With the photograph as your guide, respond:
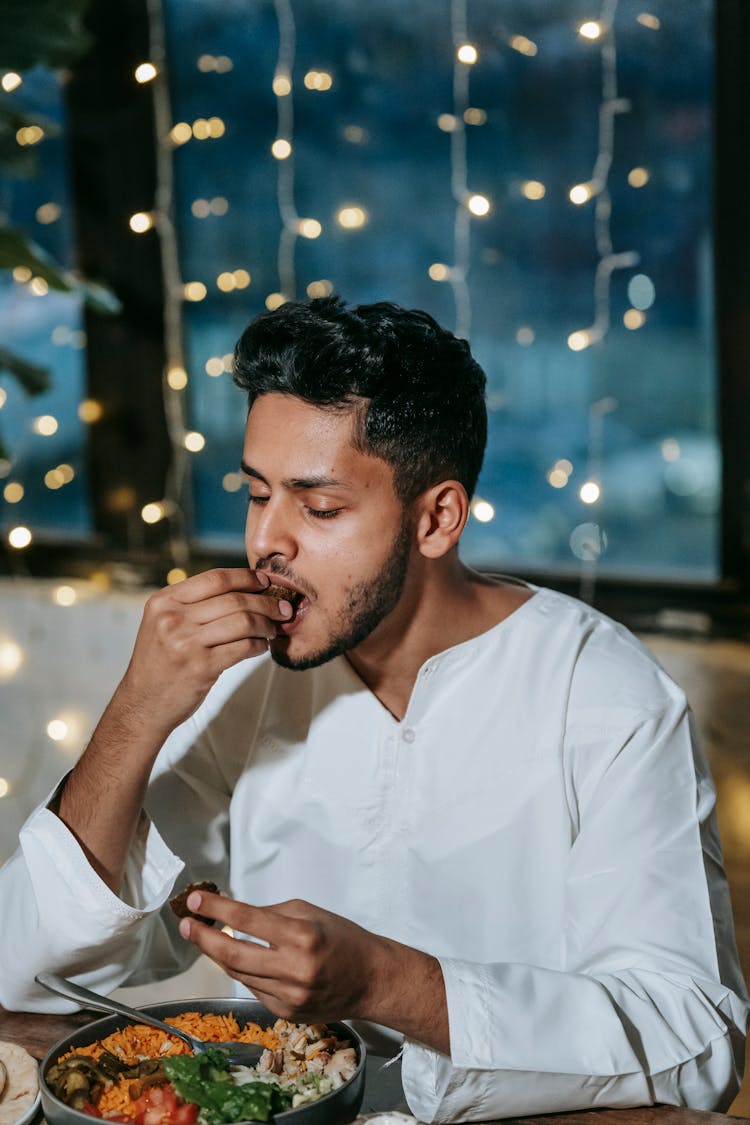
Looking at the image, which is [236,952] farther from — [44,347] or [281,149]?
[44,347]

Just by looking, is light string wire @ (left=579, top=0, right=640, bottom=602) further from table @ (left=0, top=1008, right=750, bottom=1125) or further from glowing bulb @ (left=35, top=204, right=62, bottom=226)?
table @ (left=0, top=1008, right=750, bottom=1125)

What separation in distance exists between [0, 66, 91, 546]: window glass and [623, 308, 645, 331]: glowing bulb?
1.64 m

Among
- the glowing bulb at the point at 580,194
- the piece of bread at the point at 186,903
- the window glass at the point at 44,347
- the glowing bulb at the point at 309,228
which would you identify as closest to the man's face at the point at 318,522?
the piece of bread at the point at 186,903

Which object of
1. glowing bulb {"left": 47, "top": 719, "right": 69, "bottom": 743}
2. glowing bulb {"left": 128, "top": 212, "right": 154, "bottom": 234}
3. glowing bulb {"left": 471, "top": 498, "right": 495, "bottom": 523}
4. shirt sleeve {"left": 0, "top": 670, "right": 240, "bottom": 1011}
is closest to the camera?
shirt sleeve {"left": 0, "top": 670, "right": 240, "bottom": 1011}

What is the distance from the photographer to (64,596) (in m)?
3.51

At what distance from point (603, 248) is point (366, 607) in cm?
160

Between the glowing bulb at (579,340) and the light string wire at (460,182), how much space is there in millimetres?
278

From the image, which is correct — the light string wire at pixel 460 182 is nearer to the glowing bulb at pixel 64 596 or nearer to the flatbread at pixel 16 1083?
the glowing bulb at pixel 64 596

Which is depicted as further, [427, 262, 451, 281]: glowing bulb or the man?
[427, 262, 451, 281]: glowing bulb

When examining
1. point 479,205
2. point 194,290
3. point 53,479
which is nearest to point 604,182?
point 479,205

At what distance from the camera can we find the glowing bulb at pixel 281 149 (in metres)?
3.26

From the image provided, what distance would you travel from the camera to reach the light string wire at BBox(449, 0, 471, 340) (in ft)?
9.80

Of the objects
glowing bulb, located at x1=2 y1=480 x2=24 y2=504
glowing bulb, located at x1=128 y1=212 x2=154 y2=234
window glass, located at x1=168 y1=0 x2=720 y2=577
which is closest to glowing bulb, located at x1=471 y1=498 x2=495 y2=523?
window glass, located at x1=168 y1=0 x2=720 y2=577

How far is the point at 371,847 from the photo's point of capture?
5.61 feet
